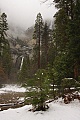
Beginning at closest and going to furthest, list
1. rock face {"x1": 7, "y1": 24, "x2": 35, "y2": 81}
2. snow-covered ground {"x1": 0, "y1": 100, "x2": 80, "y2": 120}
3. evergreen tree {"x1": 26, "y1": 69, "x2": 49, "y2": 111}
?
snow-covered ground {"x1": 0, "y1": 100, "x2": 80, "y2": 120}
evergreen tree {"x1": 26, "y1": 69, "x2": 49, "y2": 111}
rock face {"x1": 7, "y1": 24, "x2": 35, "y2": 81}

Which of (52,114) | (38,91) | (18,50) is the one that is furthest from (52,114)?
(18,50)

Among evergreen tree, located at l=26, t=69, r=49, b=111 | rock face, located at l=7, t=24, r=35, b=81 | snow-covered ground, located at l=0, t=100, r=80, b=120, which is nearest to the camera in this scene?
snow-covered ground, located at l=0, t=100, r=80, b=120

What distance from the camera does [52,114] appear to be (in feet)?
37.7

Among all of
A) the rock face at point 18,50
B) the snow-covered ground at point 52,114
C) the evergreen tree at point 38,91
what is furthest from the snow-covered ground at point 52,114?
the rock face at point 18,50

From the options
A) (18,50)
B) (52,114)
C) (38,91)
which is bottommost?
(52,114)

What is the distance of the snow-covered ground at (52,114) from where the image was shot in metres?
11.1

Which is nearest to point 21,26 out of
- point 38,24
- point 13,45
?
point 13,45

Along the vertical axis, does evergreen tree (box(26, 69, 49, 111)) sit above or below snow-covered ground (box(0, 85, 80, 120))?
above

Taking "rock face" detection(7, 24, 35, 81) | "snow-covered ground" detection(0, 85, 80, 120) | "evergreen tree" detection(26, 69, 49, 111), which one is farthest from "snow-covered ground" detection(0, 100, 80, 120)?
"rock face" detection(7, 24, 35, 81)

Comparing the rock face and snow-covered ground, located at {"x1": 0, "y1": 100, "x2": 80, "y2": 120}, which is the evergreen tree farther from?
the rock face

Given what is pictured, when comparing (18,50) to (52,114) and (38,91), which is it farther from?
(52,114)

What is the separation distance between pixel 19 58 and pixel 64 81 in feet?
281

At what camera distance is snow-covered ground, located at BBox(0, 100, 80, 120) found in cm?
1114

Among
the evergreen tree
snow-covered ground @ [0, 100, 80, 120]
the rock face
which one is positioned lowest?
snow-covered ground @ [0, 100, 80, 120]
